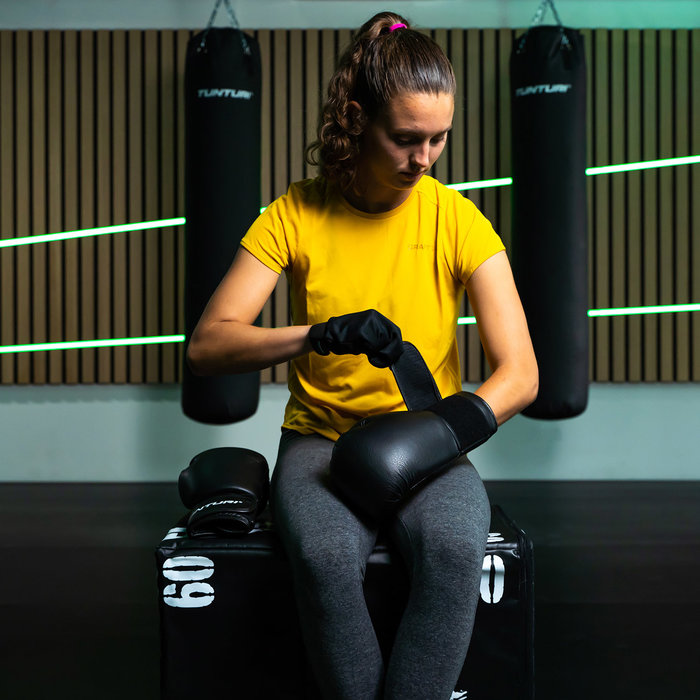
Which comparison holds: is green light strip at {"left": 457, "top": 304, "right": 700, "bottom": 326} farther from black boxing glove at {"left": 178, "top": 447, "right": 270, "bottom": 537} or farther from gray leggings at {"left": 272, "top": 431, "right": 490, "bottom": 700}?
gray leggings at {"left": 272, "top": 431, "right": 490, "bottom": 700}

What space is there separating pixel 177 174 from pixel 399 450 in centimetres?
330

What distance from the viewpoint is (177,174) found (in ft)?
13.4

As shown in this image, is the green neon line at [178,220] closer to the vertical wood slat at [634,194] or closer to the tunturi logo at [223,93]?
the vertical wood slat at [634,194]

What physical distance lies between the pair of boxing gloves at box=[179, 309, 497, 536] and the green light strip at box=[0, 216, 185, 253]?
2.95 meters

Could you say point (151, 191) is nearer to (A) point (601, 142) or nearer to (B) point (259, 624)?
(A) point (601, 142)

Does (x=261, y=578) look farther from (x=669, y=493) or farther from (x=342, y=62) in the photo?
(x=669, y=493)

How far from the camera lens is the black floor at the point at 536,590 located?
175cm

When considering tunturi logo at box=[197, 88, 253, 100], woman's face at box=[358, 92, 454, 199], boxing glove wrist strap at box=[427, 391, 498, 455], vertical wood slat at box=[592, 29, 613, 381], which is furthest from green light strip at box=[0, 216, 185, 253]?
boxing glove wrist strap at box=[427, 391, 498, 455]

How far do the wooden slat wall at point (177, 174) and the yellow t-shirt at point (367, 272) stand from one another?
263 centimetres


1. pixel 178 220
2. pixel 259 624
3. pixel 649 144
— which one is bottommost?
pixel 259 624

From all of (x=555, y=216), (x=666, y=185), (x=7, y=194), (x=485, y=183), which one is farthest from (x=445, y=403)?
(x=7, y=194)

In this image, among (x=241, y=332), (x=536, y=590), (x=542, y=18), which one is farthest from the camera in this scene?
(x=542, y=18)

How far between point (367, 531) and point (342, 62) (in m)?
0.90

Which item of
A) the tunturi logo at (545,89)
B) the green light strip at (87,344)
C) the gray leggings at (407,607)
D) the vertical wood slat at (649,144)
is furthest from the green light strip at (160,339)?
the gray leggings at (407,607)
